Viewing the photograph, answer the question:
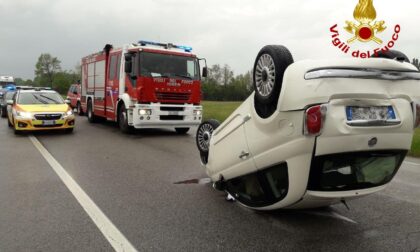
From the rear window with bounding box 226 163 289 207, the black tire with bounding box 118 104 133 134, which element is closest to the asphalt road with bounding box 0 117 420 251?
the rear window with bounding box 226 163 289 207

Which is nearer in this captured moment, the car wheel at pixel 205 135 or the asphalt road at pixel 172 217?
the asphalt road at pixel 172 217

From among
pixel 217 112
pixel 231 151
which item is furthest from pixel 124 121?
pixel 217 112

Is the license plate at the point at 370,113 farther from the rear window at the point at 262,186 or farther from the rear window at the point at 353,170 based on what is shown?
the rear window at the point at 262,186

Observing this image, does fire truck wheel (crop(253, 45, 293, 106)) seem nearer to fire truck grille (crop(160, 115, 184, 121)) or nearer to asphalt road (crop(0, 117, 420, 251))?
asphalt road (crop(0, 117, 420, 251))

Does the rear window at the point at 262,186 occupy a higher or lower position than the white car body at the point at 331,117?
lower

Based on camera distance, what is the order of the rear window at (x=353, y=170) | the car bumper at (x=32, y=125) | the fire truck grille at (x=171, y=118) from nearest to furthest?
the rear window at (x=353, y=170), the car bumper at (x=32, y=125), the fire truck grille at (x=171, y=118)

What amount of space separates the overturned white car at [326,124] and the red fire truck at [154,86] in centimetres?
809

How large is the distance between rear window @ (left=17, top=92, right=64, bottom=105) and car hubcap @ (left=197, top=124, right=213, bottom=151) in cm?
842

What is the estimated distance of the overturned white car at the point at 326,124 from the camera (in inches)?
120

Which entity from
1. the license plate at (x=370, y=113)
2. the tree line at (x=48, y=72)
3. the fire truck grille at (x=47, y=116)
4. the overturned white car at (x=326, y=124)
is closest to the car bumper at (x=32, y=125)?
the fire truck grille at (x=47, y=116)

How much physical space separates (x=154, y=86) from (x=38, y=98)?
4.10m

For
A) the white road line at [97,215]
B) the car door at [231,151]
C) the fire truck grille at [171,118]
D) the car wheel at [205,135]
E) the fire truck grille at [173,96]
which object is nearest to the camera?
the white road line at [97,215]

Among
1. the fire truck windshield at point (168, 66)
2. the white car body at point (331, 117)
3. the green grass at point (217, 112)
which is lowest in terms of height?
the green grass at point (217, 112)

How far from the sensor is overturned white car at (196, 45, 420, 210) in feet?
10.0
